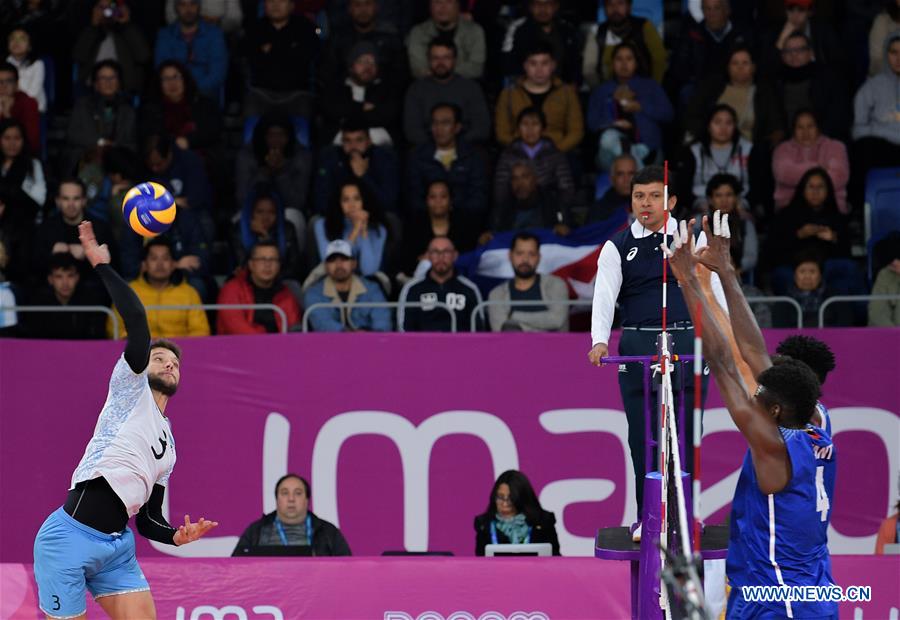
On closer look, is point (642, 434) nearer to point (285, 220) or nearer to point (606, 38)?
point (285, 220)

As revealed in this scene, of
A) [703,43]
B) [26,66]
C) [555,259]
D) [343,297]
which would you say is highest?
[703,43]

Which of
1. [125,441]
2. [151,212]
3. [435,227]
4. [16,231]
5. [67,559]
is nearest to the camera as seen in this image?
[67,559]

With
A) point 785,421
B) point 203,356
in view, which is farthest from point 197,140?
point 785,421

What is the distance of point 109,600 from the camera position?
30.1 ft

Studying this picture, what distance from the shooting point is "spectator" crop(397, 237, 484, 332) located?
14.2 metres

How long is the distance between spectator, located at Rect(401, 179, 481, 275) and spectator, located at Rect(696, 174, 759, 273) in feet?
7.81

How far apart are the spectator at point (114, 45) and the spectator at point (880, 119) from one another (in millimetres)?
7969

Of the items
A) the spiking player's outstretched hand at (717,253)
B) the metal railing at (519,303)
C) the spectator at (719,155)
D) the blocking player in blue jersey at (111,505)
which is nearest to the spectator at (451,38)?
the spectator at (719,155)

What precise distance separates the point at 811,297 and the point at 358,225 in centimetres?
440

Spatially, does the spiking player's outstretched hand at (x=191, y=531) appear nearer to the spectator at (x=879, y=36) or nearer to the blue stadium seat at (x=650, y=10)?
the blue stadium seat at (x=650, y=10)

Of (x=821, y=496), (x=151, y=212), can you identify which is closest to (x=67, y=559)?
(x=151, y=212)

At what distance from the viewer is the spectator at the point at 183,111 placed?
649 inches

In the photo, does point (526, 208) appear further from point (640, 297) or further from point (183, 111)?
point (640, 297)

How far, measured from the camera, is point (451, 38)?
16.8 meters
